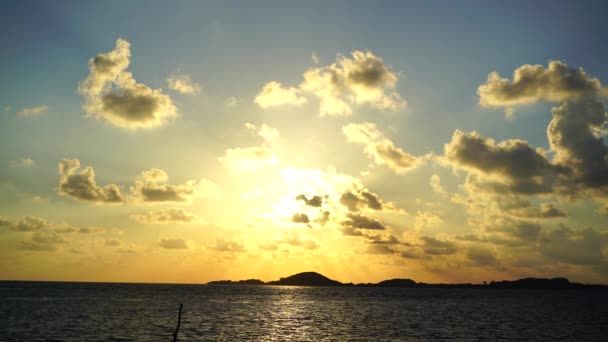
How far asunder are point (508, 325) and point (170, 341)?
242ft

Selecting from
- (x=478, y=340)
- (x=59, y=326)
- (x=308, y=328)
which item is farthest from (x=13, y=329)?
(x=478, y=340)

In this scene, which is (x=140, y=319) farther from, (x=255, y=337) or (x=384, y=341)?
(x=384, y=341)

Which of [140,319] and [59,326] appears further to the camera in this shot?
[140,319]

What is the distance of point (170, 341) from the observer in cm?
6781

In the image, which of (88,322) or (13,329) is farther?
(88,322)

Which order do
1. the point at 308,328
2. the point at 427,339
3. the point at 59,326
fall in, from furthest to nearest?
the point at 308,328 < the point at 59,326 < the point at 427,339

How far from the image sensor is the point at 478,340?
244 feet

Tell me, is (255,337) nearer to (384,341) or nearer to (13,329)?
(384,341)

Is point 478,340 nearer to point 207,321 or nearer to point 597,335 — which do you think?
point 597,335

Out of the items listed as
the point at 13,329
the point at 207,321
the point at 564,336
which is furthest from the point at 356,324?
the point at 13,329

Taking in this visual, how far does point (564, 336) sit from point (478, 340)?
22869 millimetres

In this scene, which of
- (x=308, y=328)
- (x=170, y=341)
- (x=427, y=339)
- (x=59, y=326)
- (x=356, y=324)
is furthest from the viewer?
(x=356, y=324)

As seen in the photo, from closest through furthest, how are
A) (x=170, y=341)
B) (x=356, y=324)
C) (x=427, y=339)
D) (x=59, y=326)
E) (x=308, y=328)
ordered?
(x=170, y=341) → (x=427, y=339) → (x=59, y=326) → (x=308, y=328) → (x=356, y=324)

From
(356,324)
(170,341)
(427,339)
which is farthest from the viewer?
(356,324)
